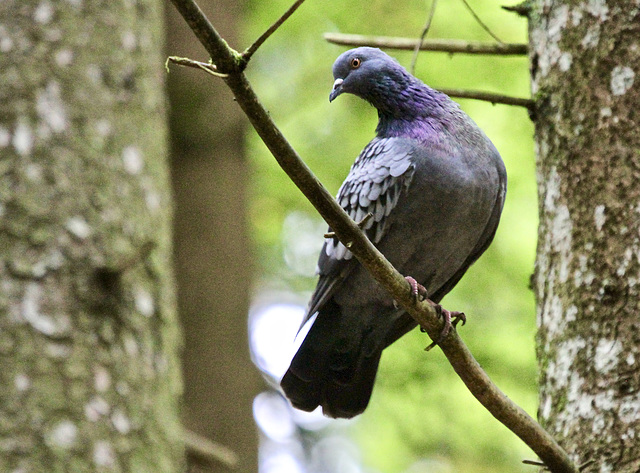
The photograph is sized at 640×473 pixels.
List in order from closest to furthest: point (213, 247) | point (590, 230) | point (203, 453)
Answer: point (590, 230) < point (203, 453) < point (213, 247)

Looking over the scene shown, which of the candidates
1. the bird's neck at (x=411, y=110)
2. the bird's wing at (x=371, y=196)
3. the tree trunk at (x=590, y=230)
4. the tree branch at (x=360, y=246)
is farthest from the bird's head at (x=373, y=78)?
the tree branch at (x=360, y=246)

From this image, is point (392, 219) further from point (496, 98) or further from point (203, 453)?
point (203, 453)

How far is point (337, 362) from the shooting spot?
4.60 meters

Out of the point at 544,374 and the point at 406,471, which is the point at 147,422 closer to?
the point at 544,374

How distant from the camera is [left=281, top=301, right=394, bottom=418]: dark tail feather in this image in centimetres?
448

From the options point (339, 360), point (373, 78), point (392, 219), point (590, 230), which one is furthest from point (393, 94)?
point (339, 360)

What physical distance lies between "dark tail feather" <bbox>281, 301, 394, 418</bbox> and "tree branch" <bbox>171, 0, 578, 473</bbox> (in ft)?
4.23

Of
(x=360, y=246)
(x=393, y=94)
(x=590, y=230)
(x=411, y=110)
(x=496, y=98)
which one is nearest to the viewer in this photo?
(x=360, y=246)

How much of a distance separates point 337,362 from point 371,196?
112 centimetres

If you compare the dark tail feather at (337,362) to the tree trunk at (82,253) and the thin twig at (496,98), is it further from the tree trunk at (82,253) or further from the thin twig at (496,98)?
the thin twig at (496,98)

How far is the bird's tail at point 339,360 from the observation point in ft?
14.7

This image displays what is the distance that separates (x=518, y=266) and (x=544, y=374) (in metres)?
3.57

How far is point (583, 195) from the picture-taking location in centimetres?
369

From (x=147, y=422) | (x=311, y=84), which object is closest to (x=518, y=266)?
(x=311, y=84)
